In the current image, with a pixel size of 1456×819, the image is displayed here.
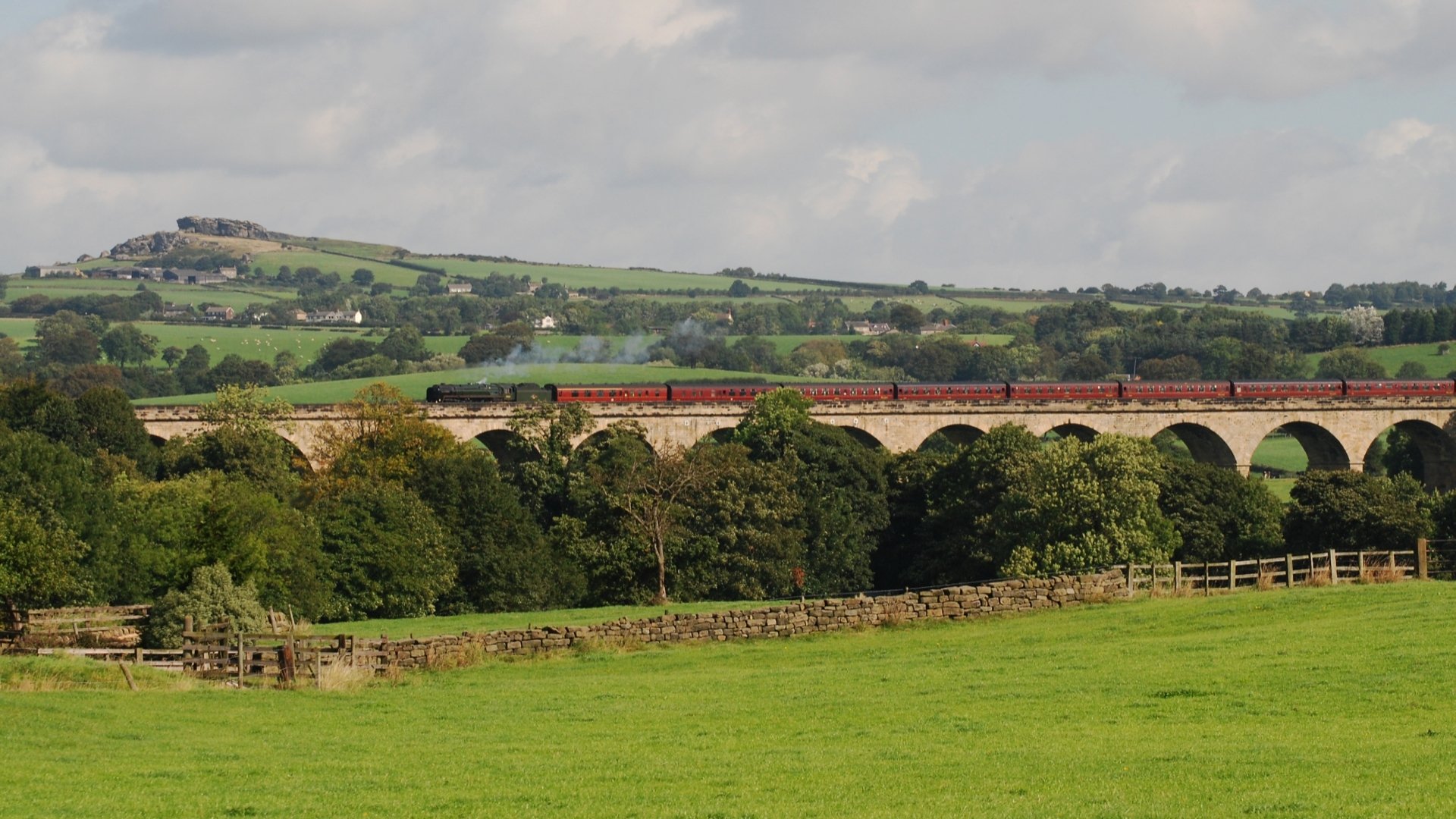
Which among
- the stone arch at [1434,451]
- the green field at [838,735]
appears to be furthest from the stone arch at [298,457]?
the stone arch at [1434,451]

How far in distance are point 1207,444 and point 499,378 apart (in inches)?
2333

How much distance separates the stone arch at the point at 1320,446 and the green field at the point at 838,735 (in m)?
67.4

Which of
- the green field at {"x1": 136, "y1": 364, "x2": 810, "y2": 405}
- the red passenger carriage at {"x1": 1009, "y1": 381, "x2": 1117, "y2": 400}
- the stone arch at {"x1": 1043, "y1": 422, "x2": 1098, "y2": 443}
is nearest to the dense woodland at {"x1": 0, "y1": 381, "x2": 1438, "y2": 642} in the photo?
the red passenger carriage at {"x1": 1009, "y1": 381, "x2": 1117, "y2": 400}

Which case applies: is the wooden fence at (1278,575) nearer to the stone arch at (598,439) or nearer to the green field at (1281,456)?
the stone arch at (598,439)

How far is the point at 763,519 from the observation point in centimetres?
6331

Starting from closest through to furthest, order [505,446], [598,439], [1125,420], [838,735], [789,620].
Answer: [838,735], [789,620], [598,439], [505,446], [1125,420]

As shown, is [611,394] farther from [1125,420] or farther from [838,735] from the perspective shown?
[838,735]

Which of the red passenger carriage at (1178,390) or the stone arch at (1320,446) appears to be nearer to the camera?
the stone arch at (1320,446)

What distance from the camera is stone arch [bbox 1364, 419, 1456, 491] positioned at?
315ft

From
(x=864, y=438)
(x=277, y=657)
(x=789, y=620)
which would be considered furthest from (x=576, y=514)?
(x=277, y=657)

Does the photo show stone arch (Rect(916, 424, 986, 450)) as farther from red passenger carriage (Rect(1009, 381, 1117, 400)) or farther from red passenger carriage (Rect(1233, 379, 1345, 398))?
red passenger carriage (Rect(1233, 379, 1345, 398))

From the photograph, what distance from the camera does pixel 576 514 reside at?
67.3 meters

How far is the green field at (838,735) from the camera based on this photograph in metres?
16.4

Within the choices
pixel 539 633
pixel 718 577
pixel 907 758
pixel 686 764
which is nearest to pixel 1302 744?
pixel 907 758
